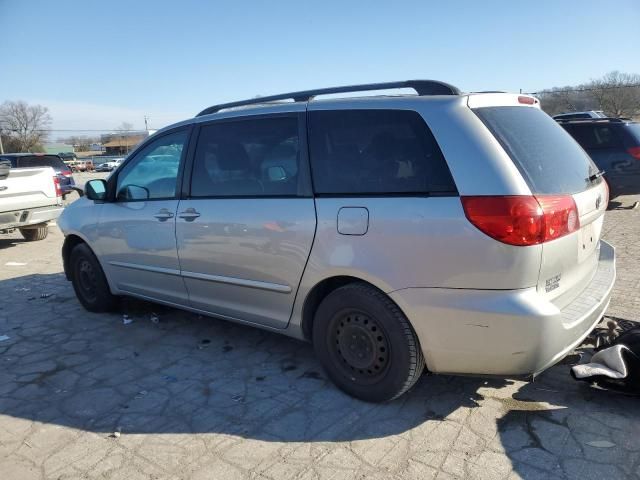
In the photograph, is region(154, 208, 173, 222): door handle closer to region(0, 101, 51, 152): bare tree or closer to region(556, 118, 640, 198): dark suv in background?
region(556, 118, 640, 198): dark suv in background

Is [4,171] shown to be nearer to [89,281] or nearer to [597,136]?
[89,281]

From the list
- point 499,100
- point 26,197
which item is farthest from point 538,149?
point 26,197

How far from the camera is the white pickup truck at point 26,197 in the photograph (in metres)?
8.01

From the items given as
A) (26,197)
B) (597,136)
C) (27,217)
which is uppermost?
(597,136)

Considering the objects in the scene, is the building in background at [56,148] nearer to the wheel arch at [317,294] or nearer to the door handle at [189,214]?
the door handle at [189,214]

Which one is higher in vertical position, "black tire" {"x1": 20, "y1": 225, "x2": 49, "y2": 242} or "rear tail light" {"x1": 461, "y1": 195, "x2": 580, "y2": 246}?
"rear tail light" {"x1": 461, "y1": 195, "x2": 580, "y2": 246}

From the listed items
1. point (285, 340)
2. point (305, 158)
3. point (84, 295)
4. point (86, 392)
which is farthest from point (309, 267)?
point (84, 295)

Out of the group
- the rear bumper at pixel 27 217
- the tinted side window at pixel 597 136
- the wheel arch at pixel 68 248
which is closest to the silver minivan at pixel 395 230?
the wheel arch at pixel 68 248

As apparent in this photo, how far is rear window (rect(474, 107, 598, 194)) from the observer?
8.35 ft

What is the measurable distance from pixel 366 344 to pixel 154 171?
2501 millimetres

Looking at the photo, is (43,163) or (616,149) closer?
(616,149)

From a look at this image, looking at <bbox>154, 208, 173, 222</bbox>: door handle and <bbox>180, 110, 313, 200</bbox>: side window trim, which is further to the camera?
<bbox>154, 208, 173, 222</bbox>: door handle

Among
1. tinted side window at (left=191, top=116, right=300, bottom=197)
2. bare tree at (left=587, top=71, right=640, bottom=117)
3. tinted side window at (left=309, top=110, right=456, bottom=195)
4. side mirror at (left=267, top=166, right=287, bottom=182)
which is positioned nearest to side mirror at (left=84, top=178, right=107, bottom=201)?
tinted side window at (left=191, top=116, right=300, bottom=197)

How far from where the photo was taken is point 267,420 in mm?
2889
